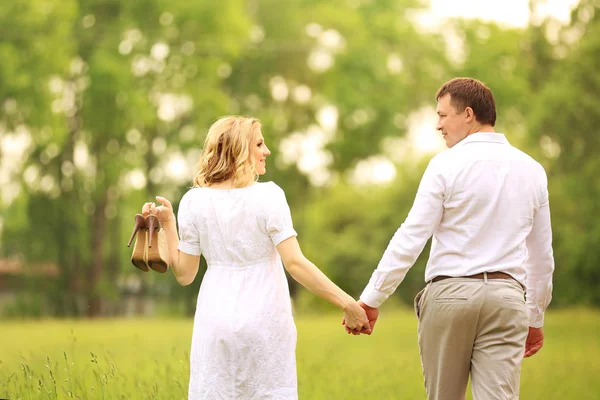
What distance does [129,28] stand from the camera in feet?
90.8

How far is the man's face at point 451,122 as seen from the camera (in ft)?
14.5

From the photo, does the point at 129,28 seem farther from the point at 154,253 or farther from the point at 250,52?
the point at 154,253

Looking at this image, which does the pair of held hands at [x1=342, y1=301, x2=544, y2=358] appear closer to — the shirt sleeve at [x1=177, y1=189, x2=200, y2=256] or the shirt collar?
the shirt sleeve at [x1=177, y1=189, x2=200, y2=256]

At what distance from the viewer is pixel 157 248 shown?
4.58 m

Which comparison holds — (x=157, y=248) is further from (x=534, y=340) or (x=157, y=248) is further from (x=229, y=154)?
(x=534, y=340)

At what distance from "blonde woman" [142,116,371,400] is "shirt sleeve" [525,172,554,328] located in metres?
1.05

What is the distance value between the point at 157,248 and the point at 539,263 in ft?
6.18

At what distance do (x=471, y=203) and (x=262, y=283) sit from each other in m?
1.01

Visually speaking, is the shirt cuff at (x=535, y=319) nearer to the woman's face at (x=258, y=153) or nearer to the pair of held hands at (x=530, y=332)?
the pair of held hands at (x=530, y=332)

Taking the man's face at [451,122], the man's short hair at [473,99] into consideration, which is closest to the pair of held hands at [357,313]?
the man's face at [451,122]

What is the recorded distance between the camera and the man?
4.18 metres

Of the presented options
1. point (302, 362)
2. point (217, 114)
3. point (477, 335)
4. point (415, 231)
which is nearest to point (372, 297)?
point (415, 231)

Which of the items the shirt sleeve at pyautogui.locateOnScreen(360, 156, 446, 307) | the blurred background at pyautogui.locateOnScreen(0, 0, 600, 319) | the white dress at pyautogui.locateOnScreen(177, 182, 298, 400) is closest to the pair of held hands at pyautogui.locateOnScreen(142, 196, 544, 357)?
the shirt sleeve at pyautogui.locateOnScreen(360, 156, 446, 307)

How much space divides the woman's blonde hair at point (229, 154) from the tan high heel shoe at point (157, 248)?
397mm
